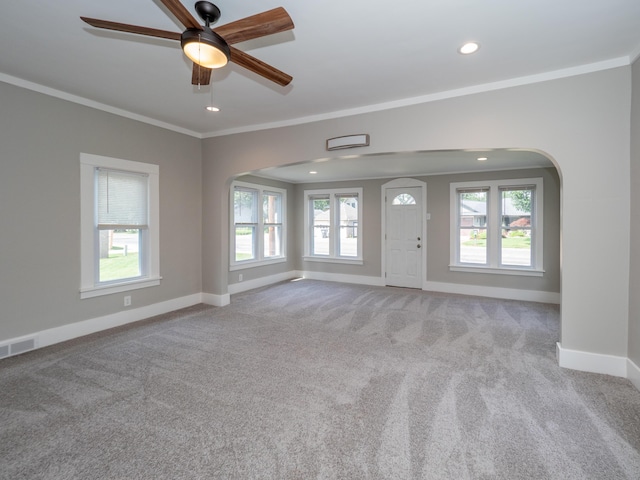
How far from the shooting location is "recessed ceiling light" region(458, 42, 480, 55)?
7.93 ft

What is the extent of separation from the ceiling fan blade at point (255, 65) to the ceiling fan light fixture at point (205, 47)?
3.4 inches

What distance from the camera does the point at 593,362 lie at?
2789 millimetres

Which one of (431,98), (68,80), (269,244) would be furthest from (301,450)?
(269,244)

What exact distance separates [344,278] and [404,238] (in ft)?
5.48

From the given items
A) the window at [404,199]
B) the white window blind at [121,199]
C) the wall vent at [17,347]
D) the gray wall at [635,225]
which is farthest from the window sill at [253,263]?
the gray wall at [635,225]

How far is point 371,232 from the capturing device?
7.14 m

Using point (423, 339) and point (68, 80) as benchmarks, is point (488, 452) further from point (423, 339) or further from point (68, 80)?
point (68, 80)

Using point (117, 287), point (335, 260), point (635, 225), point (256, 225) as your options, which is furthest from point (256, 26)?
point (335, 260)

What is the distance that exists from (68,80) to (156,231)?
1.93 m

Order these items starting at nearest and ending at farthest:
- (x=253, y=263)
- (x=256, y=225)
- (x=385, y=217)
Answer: (x=253, y=263), (x=256, y=225), (x=385, y=217)

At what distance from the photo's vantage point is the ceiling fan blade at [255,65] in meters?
1.97

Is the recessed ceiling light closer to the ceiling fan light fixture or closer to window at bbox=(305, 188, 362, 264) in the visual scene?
the ceiling fan light fixture

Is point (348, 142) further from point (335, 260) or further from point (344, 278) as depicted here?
point (344, 278)

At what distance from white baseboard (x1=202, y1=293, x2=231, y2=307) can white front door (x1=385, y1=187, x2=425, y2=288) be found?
3.58 metres
